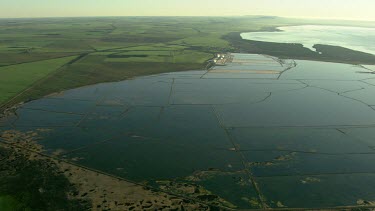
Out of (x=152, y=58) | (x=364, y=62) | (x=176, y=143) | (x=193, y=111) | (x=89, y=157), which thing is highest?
(x=364, y=62)

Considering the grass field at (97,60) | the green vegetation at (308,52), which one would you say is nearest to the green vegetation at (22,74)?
the grass field at (97,60)

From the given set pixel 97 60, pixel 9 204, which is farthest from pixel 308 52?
pixel 9 204

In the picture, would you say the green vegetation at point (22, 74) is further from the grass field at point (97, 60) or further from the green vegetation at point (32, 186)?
the green vegetation at point (32, 186)

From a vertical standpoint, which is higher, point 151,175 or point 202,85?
point 202,85

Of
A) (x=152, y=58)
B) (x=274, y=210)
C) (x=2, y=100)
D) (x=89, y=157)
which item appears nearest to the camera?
(x=274, y=210)

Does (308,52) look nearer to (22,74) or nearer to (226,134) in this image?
(226,134)

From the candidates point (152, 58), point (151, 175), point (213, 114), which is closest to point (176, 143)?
point (151, 175)

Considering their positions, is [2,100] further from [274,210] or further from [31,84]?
[274,210]

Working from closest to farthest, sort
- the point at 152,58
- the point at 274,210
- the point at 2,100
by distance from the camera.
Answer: the point at 274,210
the point at 2,100
the point at 152,58

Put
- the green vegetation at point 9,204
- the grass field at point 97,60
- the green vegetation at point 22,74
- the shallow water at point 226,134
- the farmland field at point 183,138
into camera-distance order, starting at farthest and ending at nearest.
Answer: the grass field at point 97,60
the green vegetation at point 22,74
the shallow water at point 226,134
the farmland field at point 183,138
the green vegetation at point 9,204
